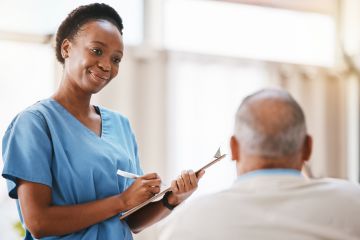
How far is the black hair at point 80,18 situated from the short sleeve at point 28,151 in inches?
11.6

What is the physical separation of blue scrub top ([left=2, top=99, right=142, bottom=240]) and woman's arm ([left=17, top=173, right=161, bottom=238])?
3cm

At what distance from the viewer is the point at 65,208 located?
169 cm

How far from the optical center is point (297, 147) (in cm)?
141

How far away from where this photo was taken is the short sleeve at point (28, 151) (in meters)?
1.67

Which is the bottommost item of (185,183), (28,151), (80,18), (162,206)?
(162,206)

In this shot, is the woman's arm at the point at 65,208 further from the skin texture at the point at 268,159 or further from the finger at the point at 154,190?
the skin texture at the point at 268,159

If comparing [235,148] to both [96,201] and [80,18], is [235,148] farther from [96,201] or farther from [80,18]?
[80,18]

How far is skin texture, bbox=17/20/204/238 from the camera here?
1.67 m

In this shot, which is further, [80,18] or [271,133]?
[80,18]

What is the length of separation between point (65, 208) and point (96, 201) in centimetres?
9

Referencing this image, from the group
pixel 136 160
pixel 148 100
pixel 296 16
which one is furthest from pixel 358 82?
pixel 136 160

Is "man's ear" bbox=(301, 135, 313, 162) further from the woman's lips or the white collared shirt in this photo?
the woman's lips

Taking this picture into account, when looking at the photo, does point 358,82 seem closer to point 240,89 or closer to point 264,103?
point 240,89

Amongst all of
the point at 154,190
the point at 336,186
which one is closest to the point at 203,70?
the point at 154,190
